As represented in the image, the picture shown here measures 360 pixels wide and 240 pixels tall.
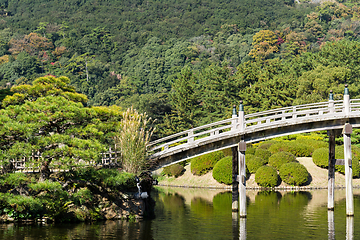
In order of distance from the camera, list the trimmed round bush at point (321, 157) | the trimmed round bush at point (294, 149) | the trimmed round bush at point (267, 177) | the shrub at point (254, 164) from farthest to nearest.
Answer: the trimmed round bush at point (294, 149) → the shrub at point (254, 164) → the trimmed round bush at point (321, 157) → the trimmed round bush at point (267, 177)

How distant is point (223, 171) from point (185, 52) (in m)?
70.5

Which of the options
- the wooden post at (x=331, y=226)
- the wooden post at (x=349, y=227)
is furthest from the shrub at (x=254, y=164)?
the wooden post at (x=349, y=227)

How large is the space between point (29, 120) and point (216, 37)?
10884 centimetres

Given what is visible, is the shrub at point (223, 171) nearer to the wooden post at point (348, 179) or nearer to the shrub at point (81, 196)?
the wooden post at point (348, 179)

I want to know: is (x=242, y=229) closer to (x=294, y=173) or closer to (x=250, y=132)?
(x=250, y=132)

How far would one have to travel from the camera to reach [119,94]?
3501 inches

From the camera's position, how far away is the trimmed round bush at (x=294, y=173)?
3738 centimetres

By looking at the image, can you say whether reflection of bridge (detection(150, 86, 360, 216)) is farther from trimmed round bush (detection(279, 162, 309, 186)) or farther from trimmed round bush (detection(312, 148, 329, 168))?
trimmed round bush (detection(312, 148, 329, 168))

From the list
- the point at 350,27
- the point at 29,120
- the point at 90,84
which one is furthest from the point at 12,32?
the point at 29,120

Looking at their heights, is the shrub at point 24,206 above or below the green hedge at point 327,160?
below

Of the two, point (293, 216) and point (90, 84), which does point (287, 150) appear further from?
point (90, 84)

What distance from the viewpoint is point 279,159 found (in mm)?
38906

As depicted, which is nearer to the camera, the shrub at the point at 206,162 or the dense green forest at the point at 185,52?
the shrub at the point at 206,162

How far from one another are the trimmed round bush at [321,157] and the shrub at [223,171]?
7.13 metres
